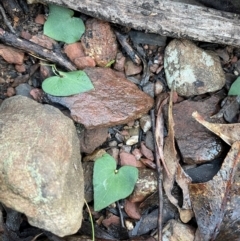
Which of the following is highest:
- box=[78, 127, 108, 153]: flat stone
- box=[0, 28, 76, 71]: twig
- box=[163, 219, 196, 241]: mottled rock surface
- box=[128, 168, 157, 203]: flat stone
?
box=[0, 28, 76, 71]: twig

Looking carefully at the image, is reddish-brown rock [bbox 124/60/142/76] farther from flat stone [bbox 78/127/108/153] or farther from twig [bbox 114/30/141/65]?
flat stone [bbox 78/127/108/153]

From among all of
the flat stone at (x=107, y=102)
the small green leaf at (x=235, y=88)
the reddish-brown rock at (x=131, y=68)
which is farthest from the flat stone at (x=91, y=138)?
the small green leaf at (x=235, y=88)

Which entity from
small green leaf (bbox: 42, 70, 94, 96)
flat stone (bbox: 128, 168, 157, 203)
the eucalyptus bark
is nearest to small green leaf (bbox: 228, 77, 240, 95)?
the eucalyptus bark

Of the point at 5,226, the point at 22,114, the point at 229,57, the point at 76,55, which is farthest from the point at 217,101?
the point at 5,226

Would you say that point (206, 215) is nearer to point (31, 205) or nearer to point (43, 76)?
point (31, 205)

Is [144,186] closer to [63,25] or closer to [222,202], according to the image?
[222,202]
